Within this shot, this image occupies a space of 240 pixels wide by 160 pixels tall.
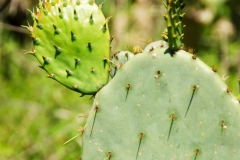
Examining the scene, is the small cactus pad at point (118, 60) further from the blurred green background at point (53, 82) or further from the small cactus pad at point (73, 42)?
the blurred green background at point (53, 82)

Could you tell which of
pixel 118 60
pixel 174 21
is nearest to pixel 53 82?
pixel 118 60

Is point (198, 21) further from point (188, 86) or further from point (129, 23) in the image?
point (188, 86)

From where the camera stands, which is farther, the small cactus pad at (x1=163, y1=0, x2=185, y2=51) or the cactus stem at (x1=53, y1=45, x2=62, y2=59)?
the cactus stem at (x1=53, y1=45, x2=62, y2=59)

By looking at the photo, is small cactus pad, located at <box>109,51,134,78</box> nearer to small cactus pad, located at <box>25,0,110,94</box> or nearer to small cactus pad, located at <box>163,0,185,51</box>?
small cactus pad, located at <box>25,0,110,94</box>

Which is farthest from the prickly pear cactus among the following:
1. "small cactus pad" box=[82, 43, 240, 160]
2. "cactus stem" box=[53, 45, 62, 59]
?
"cactus stem" box=[53, 45, 62, 59]

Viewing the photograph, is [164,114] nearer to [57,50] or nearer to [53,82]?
[57,50]

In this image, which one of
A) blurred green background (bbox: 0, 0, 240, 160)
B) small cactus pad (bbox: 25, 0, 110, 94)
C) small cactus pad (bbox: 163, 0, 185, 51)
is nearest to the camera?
small cactus pad (bbox: 163, 0, 185, 51)
